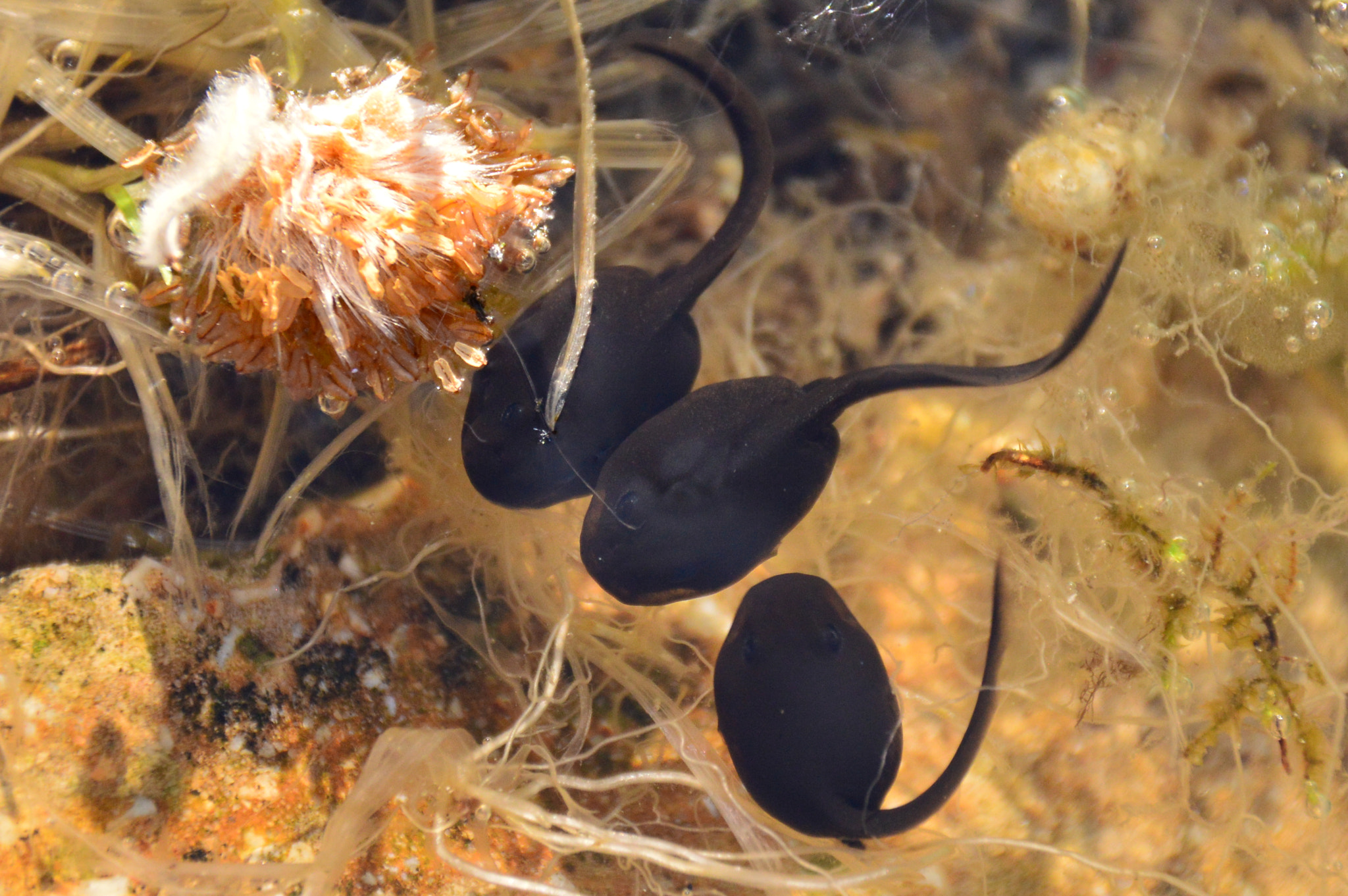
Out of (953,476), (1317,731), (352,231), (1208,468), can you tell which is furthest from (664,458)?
(1317,731)

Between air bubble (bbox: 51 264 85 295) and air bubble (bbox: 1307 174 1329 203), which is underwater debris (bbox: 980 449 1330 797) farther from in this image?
air bubble (bbox: 51 264 85 295)

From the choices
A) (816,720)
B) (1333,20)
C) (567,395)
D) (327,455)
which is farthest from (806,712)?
(1333,20)

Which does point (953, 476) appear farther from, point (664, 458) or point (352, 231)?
point (352, 231)

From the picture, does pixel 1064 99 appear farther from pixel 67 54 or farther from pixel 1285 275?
pixel 67 54

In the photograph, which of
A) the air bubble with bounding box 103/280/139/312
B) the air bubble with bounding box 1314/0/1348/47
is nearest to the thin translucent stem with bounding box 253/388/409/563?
the air bubble with bounding box 103/280/139/312

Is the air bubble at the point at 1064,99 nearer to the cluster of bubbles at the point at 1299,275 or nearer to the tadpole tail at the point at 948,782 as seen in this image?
the cluster of bubbles at the point at 1299,275

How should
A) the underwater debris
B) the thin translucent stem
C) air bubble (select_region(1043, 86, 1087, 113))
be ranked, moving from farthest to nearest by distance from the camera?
air bubble (select_region(1043, 86, 1087, 113))
the underwater debris
the thin translucent stem
